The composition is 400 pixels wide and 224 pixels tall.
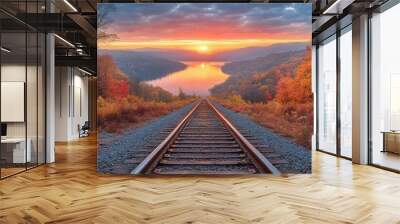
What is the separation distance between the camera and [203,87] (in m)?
6.80

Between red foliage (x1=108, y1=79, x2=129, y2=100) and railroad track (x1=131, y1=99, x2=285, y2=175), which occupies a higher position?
red foliage (x1=108, y1=79, x2=129, y2=100)

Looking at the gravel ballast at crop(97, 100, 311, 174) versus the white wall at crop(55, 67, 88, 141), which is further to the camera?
the white wall at crop(55, 67, 88, 141)

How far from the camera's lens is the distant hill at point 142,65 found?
22.0 feet

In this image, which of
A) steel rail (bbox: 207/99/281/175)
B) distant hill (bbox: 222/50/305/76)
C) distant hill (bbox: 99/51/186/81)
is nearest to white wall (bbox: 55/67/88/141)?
distant hill (bbox: 99/51/186/81)

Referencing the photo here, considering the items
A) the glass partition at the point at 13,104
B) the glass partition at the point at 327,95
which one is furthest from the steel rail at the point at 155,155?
the glass partition at the point at 327,95

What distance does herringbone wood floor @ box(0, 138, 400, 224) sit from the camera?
4.19 m

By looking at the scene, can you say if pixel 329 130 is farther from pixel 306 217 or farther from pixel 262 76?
pixel 306 217

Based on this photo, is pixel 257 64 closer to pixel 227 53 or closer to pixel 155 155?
pixel 227 53

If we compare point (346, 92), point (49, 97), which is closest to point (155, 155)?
point (49, 97)

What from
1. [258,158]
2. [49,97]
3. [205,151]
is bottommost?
[258,158]

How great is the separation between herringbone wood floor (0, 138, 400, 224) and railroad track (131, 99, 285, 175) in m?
0.18

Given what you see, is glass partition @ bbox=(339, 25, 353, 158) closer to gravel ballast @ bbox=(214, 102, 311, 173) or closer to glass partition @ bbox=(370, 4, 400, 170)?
glass partition @ bbox=(370, 4, 400, 170)

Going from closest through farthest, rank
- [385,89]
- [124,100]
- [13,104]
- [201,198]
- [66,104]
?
[201,198] → [124,100] → [13,104] → [385,89] → [66,104]

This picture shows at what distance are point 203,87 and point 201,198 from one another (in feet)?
7.60
